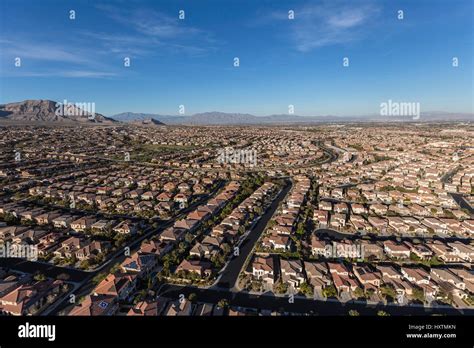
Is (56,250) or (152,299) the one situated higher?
(56,250)

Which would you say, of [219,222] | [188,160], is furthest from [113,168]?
[219,222]

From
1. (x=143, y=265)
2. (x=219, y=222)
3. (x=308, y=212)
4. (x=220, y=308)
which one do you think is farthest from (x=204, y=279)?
(x=308, y=212)

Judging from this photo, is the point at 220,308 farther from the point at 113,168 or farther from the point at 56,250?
the point at 113,168

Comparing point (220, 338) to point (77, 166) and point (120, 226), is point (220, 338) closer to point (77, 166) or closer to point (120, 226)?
point (120, 226)

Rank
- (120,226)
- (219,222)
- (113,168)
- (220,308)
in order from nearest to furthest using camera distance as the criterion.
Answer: (220,308)
(120,226)
(219,222)
(113,168)

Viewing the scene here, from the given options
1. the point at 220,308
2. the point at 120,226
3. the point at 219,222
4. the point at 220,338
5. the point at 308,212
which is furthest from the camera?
the point at 308,212

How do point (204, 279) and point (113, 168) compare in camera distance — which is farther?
point (113, 168)

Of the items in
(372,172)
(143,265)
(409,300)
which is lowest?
(409,300)

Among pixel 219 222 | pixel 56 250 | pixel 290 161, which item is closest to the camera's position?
pixel 56 250

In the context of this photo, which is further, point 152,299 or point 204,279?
point 204,279
